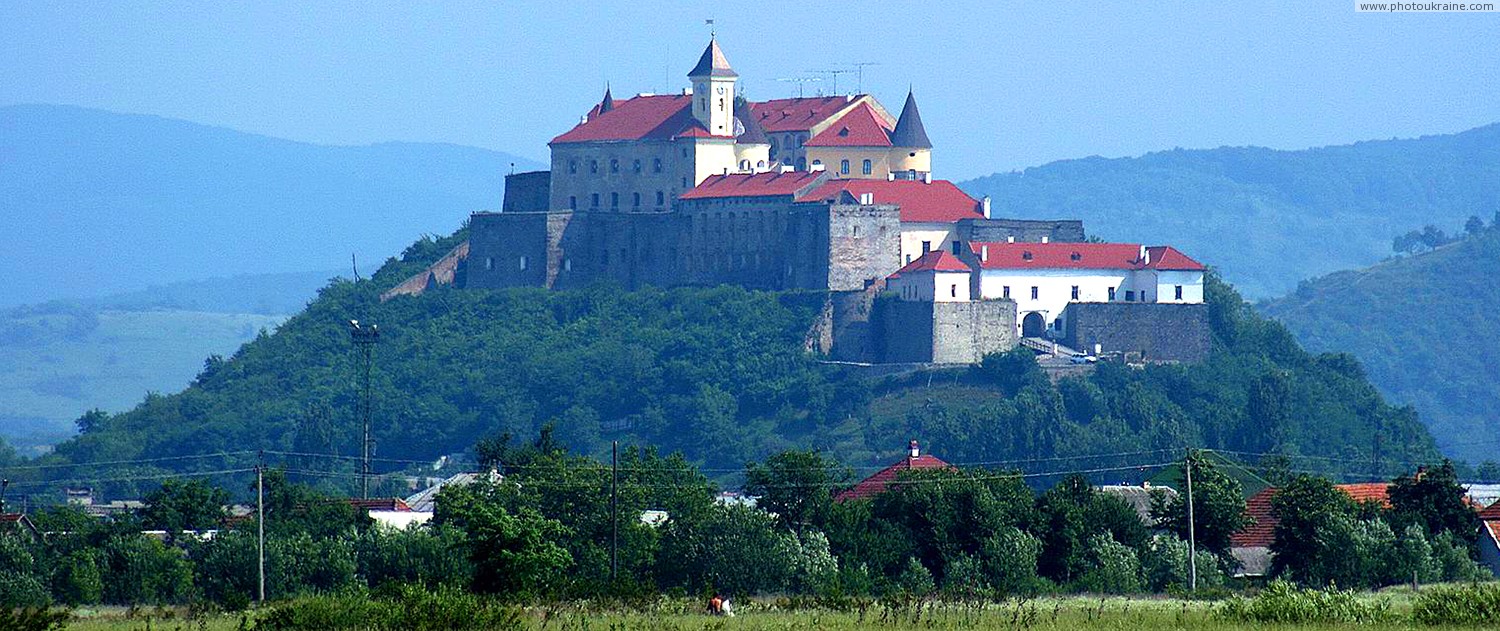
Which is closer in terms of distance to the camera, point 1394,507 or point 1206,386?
point 1394,507

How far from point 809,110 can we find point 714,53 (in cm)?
483

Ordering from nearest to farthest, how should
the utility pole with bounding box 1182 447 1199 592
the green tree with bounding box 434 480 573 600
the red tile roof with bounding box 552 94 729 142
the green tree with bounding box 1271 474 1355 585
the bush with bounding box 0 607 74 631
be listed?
1. the bush with bounding box 0 607 74 631
2. the green tree with bounding box 434 480 573 600
3. the utility pole with bounding box 1182 447 1199 592
4. the green tree with bounding box 1271 474 1355 585
5. the red tile roof with bounding box 552 94 729 142

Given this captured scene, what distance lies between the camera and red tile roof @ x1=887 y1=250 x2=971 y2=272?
9875 cm

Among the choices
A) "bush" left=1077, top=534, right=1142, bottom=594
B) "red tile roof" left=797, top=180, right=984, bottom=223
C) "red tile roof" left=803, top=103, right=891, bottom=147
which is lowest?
"bush" left=1077, top=534, right=1142, bottom=594

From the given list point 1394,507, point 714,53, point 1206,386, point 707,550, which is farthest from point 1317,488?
point 714,53

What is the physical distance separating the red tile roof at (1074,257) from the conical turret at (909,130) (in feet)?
28.0

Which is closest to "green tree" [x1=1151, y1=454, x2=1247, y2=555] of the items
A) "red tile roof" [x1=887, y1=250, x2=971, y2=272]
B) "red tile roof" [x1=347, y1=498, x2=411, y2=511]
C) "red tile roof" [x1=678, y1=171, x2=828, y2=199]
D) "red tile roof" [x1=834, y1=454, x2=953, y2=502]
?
"red tile roof" [x1=834, y1=454, x2=953, y2=502]

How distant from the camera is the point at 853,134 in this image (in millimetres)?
108500

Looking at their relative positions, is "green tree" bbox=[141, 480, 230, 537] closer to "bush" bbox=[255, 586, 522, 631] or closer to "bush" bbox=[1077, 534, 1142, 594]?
"bush" bbox=[1077, 534, 1142, 594]

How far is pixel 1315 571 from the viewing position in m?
56.1

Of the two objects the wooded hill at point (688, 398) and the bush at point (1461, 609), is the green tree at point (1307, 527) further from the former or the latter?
the wooded hill at point (688, 398)

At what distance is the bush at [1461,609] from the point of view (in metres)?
40.0

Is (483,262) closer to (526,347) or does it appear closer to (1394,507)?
(526,347)

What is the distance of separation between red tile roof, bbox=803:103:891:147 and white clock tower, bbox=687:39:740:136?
3.00 metres
